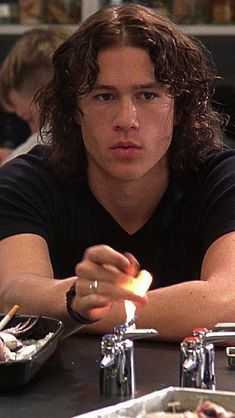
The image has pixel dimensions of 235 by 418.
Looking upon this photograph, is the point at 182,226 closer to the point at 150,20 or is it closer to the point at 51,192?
the point at 51,192

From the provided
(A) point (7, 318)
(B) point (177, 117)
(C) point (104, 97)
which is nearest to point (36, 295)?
(A) point (7, 318)

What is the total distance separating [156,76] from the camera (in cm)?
214

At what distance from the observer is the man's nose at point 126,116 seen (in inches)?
81.4

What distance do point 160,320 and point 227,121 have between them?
719 mm

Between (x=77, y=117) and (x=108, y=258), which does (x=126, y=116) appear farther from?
(x=108, y=258)

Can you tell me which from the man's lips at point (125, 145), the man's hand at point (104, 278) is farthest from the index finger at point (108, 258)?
the man's lips at point (125, 145)

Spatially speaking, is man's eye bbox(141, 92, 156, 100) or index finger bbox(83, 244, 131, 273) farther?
man's eye bbox(141, 92, 156, 100)

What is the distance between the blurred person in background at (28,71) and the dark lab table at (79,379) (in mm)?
2002

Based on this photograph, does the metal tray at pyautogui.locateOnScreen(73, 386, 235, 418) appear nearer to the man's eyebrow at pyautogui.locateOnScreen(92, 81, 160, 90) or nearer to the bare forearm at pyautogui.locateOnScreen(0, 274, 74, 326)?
the bare forearm at pyautogui.locateOnScreen(0, 274, 74, 326)

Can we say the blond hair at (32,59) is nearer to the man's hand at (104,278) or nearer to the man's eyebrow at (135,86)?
the man's eyebrow at (135,86)

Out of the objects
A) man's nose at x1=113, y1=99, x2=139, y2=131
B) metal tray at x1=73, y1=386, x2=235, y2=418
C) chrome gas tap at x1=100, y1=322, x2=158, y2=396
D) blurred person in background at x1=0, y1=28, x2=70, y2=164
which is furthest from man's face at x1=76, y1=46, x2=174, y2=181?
blurred person in background at x1=0, y1=28, x2=70, y2=164

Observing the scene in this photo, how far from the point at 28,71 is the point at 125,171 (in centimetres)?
184

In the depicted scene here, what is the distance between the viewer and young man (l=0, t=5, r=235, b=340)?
2102 millimetres

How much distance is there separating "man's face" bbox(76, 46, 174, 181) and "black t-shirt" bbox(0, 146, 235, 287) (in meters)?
0.11
